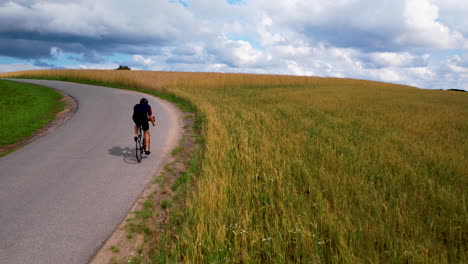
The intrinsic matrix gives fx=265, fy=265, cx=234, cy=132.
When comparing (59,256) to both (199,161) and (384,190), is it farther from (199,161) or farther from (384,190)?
(384,190)

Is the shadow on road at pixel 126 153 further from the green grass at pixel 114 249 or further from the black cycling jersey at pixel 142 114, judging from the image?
the green grass at pixel 114 249

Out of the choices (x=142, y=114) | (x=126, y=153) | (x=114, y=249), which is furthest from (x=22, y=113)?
(x=114, y=249)

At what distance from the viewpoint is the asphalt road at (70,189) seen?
4020 mm

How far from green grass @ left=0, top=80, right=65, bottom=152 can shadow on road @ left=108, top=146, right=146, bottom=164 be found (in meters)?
4.64

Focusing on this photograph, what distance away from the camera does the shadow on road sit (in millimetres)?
7785

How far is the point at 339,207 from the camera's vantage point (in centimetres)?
443

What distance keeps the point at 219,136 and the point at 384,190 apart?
16.7 ft

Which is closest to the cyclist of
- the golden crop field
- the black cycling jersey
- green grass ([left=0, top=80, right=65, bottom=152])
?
the black cycling jersey

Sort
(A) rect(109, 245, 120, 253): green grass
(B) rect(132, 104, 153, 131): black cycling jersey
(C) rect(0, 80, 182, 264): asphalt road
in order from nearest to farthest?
(A) rect(109, 245, 120, 253): green grass → (C) rect(0, 80, 182, 264): asphalt road → (B) rect(132, 104, 153, 131): black cycling jersey

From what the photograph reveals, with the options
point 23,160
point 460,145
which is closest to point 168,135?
point 23,160

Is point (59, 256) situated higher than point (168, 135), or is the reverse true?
point (168, 135)

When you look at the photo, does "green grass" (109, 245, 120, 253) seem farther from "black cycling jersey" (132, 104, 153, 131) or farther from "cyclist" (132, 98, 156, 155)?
"black cycling jersey" (132, 104, 153, 131)

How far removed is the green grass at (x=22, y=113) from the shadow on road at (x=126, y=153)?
183 inches

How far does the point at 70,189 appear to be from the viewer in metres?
5.80
